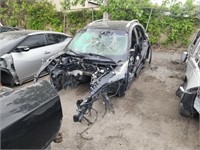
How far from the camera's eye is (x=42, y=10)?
13320mm

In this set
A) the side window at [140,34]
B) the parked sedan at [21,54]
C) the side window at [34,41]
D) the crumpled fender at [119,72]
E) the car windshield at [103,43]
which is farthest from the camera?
the side window at [140,34]

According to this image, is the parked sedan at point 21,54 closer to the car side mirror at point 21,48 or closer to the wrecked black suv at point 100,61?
the car side mirror at point 21,48

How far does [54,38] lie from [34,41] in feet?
3.41

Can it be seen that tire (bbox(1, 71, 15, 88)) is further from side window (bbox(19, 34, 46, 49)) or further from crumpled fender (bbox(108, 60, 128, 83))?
crumpled fender (bbox(108, 60, 128, 83))

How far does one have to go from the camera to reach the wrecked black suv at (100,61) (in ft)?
16.4

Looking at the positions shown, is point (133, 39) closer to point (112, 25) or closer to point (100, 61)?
point (112, 25)

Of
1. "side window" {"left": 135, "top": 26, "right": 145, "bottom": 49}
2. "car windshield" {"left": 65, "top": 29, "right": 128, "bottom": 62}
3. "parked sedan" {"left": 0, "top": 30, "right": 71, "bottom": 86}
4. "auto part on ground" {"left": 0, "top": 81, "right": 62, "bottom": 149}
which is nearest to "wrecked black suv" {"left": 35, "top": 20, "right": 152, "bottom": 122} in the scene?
"car windshield" {"left": 65, "top": 29, "right": 128, "bottom": 62}

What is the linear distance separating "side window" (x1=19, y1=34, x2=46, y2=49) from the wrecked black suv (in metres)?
1.27

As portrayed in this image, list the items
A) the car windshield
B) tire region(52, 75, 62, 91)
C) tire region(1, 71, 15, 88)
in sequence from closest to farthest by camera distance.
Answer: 1. tire region(52, 75, 62, 91)
2. the car windshield
3. tire region(1, 71, 15, 88)

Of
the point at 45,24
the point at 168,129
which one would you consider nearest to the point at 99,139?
the point at 168,129

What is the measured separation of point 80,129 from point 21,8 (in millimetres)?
11247

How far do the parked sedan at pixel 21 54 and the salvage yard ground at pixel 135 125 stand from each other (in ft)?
4.34

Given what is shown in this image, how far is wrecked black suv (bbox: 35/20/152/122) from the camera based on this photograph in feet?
16.4

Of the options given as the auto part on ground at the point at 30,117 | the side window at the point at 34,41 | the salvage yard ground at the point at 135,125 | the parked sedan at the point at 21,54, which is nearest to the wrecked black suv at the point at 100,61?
the salvage yard ground at the point at 135,125
